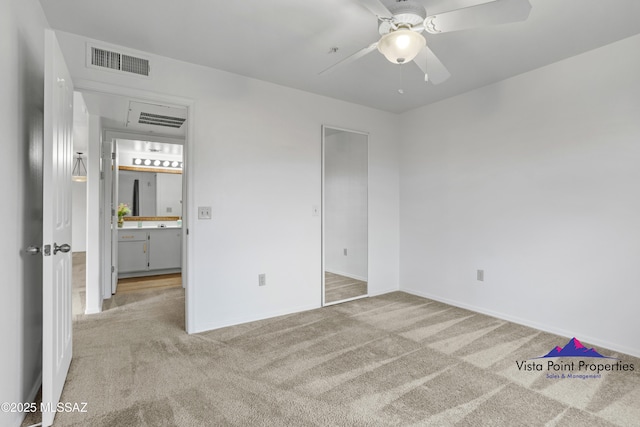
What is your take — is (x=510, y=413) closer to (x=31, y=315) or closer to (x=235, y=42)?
(x=31, y=315)

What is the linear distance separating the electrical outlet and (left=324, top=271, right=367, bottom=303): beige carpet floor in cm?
149

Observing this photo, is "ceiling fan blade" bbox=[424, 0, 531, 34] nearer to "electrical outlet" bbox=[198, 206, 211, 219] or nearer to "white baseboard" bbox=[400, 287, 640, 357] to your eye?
"electrical outlet" bbox=[198, 206, 211, 219]

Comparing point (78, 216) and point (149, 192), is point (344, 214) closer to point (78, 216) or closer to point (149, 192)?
point (149, 192)

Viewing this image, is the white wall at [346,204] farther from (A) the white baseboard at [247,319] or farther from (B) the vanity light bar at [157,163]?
(B) the vanity light bar at [157,163]

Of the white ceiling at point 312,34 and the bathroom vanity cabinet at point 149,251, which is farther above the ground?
the white ceiling at point 312,34

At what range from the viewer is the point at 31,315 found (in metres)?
1.89

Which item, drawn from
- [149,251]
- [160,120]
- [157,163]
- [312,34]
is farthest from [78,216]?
[312,34]

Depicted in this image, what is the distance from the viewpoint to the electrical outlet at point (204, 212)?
2963mm

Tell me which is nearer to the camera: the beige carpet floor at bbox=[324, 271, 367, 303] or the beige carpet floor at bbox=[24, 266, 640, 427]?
the beige carpet floor at bbox=[24, 266, 640, 427]

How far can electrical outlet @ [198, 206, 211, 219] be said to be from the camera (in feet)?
9.72

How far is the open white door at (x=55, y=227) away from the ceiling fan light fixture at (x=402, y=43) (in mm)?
1740

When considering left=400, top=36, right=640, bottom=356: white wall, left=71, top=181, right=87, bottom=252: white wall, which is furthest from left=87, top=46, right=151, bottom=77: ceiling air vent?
left=71, top=181, right=87, bottom=252: white wall

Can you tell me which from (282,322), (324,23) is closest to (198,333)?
(282,322)

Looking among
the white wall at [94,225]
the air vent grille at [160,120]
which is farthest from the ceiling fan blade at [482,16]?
the white wall at [94,225]
